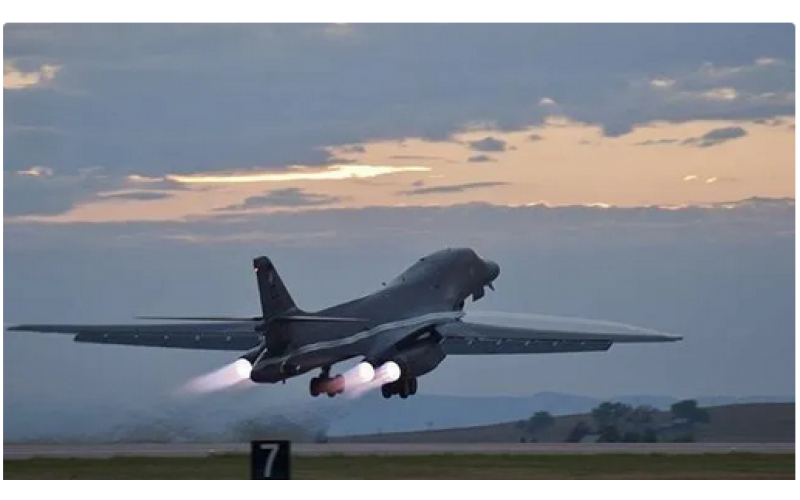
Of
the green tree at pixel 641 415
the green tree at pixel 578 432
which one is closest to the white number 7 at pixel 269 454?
the green tree at pixel 578 432

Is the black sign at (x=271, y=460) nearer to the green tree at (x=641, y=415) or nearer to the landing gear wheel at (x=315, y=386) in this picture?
the landing gear wheel at (x=315, y=386)

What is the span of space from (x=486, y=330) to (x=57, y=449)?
15880mm

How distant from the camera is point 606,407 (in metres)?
85.9

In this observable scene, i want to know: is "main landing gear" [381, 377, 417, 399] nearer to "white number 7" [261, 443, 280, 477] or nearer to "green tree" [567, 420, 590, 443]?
"green tree" [567, 420, 590, 443]

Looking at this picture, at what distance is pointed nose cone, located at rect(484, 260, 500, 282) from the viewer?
285ft

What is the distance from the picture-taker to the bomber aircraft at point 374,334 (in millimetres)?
73875

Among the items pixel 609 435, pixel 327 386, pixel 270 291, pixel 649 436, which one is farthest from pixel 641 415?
pixel 270 291

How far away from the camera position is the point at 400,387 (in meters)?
80.9

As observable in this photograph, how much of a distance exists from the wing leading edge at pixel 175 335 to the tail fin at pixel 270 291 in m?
7.48

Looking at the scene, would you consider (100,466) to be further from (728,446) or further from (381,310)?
(728,446)

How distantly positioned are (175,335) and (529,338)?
39.6 feet

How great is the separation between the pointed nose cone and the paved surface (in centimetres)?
999
